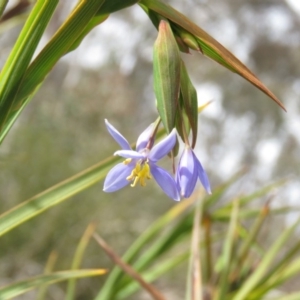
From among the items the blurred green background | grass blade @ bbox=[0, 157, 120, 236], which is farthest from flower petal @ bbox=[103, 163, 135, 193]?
the blurred green background

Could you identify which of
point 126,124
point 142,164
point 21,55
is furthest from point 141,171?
point 126,124

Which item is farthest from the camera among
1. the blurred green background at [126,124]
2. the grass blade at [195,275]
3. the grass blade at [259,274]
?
the blurred green background at [126,124]

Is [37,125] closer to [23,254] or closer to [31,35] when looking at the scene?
[23,254]

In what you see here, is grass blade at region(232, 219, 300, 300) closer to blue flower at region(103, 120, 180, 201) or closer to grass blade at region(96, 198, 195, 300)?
grass blade at region(96, 198, 195, 300)

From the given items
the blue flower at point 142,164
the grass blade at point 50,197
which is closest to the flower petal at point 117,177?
the blue flower at point 142,164

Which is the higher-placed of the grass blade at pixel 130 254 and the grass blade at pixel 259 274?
the grass blade at pixel 130 254

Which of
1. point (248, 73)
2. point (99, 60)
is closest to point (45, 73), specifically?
point (248, 73)

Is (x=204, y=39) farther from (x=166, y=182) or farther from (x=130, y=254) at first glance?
(x=130, y=254)

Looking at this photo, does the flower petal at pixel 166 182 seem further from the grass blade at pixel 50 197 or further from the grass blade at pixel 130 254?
the grass blade at pixel 130 254
